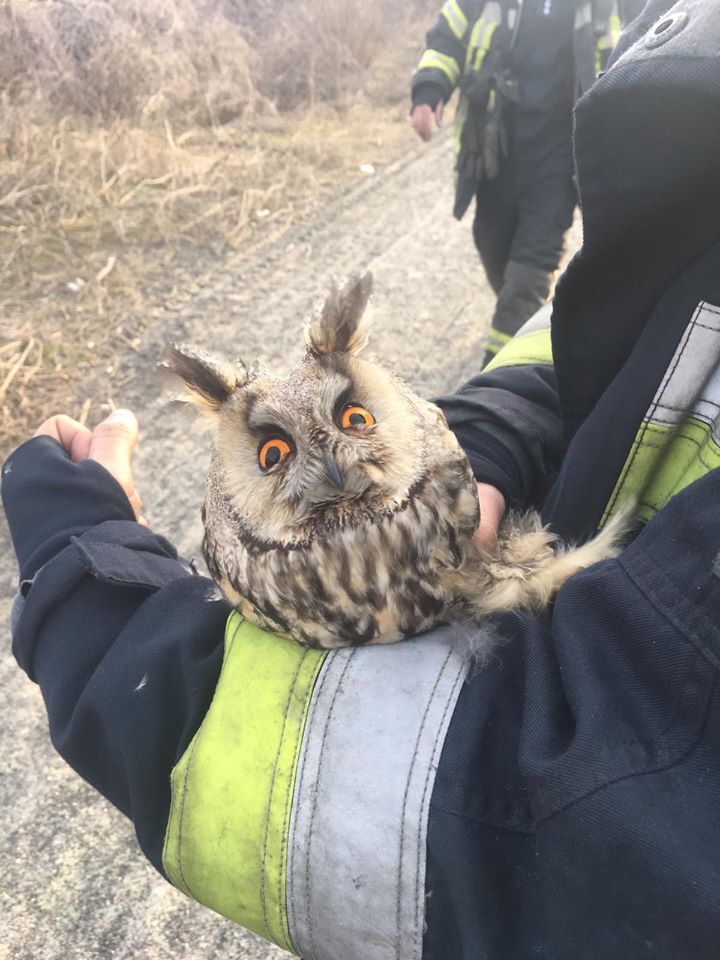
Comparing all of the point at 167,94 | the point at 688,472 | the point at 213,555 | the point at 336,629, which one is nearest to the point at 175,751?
the point at 336,629

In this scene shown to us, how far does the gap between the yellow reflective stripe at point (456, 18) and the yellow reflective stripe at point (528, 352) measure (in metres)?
2.35

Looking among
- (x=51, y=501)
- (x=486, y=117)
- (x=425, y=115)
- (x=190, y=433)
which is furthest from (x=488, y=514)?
(x=425, y=115)

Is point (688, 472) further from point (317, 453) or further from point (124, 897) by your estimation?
point (124, 897)

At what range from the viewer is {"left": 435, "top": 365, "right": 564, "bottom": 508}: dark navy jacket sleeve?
1.56m

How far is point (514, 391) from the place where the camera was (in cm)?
163

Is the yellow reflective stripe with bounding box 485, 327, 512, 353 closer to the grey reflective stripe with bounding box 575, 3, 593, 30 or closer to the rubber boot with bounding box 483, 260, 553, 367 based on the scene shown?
the rubber boot with bounding box 483, 260, 553, 367

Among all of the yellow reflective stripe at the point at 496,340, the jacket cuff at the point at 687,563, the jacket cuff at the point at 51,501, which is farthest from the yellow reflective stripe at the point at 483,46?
the jacket cuff at the point at 687,563

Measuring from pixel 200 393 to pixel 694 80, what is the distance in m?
0.99

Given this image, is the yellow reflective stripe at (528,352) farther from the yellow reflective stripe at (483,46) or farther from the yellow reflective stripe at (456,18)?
the yellow reflective stripe at (456,18)

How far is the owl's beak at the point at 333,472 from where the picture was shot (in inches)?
49.4

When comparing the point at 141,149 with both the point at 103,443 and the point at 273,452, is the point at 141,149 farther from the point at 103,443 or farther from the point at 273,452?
the point at 273,452

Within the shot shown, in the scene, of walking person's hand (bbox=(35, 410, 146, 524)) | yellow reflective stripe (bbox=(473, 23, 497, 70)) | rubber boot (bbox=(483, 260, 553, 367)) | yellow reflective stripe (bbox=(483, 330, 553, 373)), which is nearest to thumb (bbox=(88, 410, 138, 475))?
walking person's hand (bbox=(35, 410, 146, 524))

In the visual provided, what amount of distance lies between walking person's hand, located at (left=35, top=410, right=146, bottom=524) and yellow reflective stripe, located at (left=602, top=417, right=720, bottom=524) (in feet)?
2.90

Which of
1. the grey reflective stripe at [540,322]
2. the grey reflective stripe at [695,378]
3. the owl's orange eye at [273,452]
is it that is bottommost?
the owl's orange eye at [273,452]
